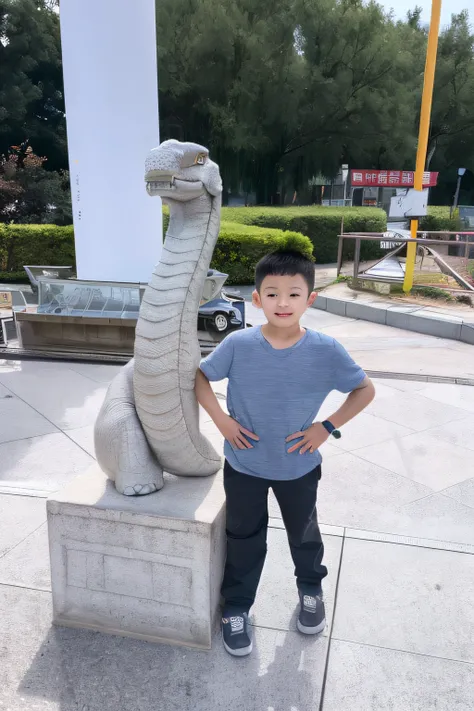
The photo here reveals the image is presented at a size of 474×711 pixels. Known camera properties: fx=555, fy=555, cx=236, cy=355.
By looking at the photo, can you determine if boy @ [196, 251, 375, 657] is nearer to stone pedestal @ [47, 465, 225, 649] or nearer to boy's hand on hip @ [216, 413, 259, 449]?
boy's hand on hip @ [216, 413, 259, 449]

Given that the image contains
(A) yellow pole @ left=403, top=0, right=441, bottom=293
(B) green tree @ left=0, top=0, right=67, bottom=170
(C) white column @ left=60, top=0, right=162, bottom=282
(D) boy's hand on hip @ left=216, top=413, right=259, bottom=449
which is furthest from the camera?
(B) green tree @ left=0, top=0, right=67, bottom=170

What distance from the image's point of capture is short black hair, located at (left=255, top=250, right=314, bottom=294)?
1946mm

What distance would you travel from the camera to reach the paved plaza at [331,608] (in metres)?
2.01

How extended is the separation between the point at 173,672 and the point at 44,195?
1636 cm

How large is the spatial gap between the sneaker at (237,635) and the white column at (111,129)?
195 inches

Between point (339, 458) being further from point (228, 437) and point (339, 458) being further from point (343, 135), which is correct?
point (343, 135)

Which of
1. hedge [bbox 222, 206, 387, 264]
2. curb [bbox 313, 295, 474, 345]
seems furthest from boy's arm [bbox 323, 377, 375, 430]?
hedge [bbox 222, 206, 387, 264]

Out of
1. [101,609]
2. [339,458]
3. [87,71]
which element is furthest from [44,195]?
[101,609]

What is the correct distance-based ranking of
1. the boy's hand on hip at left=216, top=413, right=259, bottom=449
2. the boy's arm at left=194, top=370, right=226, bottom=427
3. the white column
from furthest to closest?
the white column
the boy's arm at left=194, top=370, right=226, bottom=427
the boy's hand on hip at left=216, top=413, right=259, bottom=449

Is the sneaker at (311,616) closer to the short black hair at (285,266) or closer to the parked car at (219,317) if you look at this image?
the short black hair at (285,266)

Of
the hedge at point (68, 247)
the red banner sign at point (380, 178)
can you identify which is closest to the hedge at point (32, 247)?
the hedge at point (68, 247)

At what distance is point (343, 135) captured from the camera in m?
23.3

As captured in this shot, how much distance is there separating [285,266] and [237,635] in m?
1.45

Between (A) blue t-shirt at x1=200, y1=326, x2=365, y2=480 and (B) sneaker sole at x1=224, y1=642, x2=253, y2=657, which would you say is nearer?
(A) blue t-shirt at x1=200, y1=326, x2=365, y2=480
